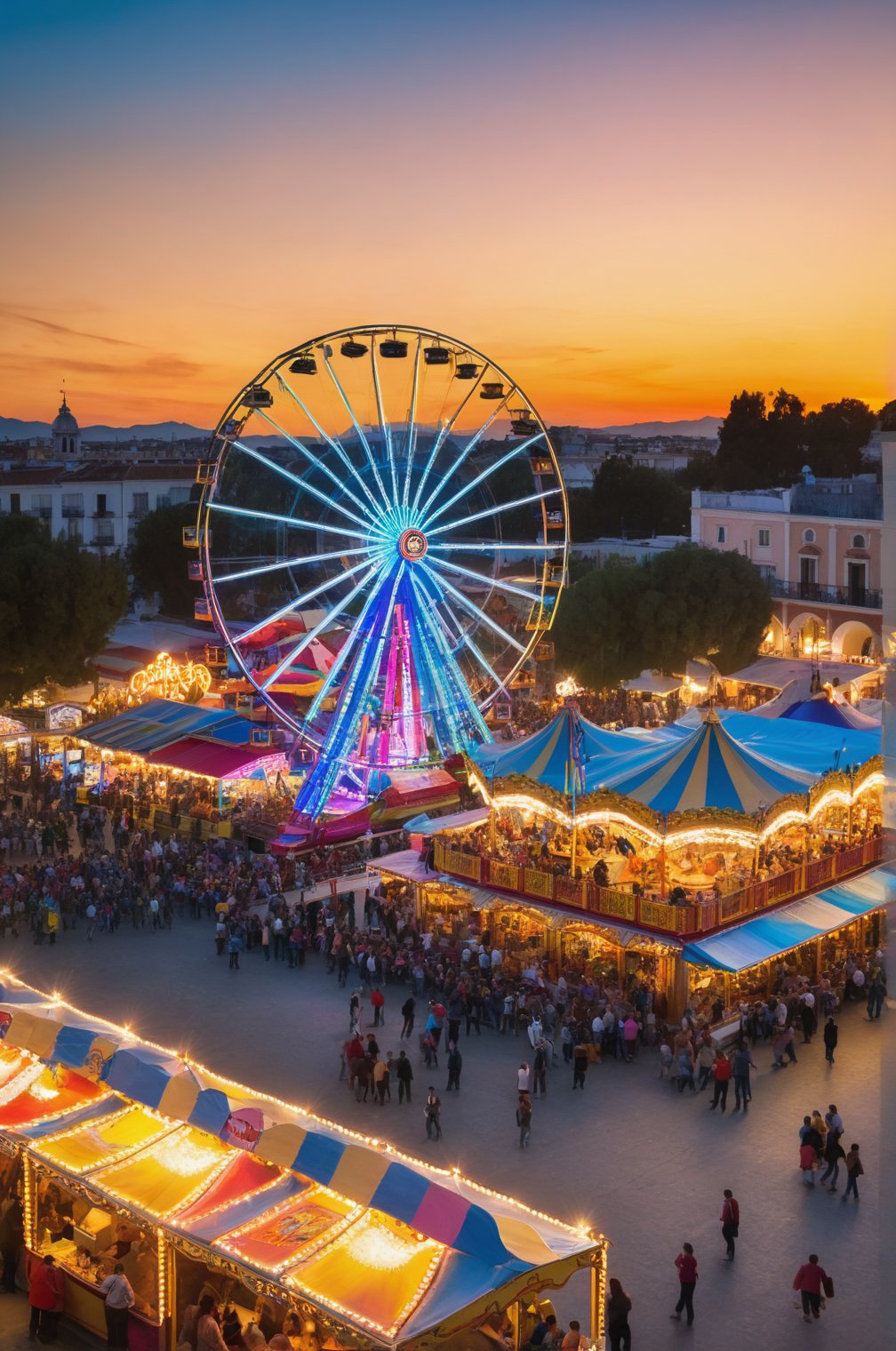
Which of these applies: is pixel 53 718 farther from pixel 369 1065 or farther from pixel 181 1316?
pixel 181 1316

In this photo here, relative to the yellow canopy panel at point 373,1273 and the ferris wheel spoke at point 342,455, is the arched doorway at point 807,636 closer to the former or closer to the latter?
the ferris wheel spoke at point 342,455

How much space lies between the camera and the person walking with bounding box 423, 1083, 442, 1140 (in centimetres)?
1797

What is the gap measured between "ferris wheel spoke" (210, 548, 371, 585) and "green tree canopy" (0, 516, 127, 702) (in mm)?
11773

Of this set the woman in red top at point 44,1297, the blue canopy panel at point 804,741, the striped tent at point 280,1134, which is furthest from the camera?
the blue canopy panel at point 804,741

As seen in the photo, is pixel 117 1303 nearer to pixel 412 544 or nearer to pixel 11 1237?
pixel 11 1237

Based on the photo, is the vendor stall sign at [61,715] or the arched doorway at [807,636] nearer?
the vendor stall sign at [61,715]

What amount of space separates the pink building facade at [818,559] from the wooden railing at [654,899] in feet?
66.2

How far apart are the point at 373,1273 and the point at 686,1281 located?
3.64 meters

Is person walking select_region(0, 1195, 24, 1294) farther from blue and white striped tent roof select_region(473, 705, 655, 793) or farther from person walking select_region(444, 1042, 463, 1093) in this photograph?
blue and white striped tent roof select_region(473, 705, 655, 793)

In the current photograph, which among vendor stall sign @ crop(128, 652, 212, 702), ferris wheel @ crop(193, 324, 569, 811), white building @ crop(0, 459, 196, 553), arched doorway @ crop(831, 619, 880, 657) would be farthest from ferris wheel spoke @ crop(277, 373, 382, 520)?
white building @ crop(0, 459, 196, 553)

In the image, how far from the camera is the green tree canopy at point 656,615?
4241cm

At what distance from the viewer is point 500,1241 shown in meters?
11.7

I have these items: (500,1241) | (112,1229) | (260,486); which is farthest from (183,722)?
(500,1241)

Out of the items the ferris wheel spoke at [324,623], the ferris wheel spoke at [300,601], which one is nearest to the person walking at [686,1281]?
the ferris wheel spoke at [324,623]
